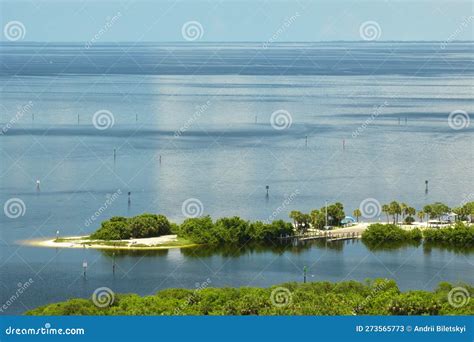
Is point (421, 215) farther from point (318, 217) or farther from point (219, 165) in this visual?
point (219, 165)

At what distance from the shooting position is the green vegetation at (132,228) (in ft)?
55.0

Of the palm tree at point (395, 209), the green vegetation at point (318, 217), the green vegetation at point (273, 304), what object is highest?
the palm tree at point (395, 209)

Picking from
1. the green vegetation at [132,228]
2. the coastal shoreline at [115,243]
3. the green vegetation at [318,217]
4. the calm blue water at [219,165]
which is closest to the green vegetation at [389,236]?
the calm blue water at [219,165]

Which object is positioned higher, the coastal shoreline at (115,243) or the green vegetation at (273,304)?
the coastal shoreline at (115,243)

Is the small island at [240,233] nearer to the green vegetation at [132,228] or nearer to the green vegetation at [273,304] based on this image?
the green vegetation at [132,228]

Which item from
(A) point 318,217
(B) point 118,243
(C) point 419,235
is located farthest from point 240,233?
(C) point 419,235

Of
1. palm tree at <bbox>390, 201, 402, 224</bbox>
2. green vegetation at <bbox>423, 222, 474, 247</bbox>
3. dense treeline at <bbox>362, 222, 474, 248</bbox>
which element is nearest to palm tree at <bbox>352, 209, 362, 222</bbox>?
palm tree at <bbox>390, 201, 402, 224</bbox>

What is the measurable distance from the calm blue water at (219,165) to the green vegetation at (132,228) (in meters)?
0.76

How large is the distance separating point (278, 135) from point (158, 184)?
8.18 metres

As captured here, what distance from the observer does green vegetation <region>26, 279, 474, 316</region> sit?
9586 millimetres

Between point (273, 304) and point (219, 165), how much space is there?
48.7ft

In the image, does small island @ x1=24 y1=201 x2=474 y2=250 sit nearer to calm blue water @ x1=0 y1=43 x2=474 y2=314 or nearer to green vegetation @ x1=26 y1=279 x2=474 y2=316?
calm blue water @ x1=0 y1=43 x2=474 y2=314

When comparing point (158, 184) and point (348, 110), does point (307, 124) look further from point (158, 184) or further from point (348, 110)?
point (158, 184)

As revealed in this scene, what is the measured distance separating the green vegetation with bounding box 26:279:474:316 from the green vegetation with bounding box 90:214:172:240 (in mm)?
5841
